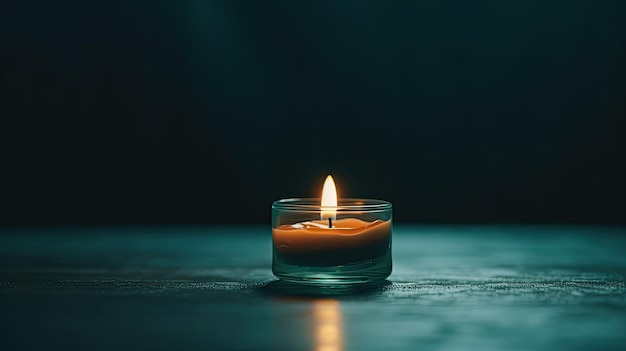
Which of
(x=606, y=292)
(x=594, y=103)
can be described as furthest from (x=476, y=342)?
(x=594, y=103)

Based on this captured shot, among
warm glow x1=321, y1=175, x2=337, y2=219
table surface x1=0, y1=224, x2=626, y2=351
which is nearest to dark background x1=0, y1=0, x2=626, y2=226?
table surface x1=0, y1=224, x2=626, y2=351

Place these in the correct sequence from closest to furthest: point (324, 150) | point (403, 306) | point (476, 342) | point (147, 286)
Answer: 1. point (476, 342)
2. point (403, 306)
3. point (147, 286)
4. point (324, 150)

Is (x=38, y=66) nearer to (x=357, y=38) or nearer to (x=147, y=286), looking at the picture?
(x=357, y=38)

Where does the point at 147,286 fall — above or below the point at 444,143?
below

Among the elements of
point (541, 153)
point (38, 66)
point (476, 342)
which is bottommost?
point (476, 342)

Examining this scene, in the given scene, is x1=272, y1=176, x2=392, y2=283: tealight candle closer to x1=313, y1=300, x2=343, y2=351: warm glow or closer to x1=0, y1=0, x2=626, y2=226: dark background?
Answer: x1=313, y1=300, x2=343, y2=351: warm glow

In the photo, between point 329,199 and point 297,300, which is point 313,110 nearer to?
point 329,199

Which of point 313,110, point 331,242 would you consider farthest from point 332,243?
point 313,110
